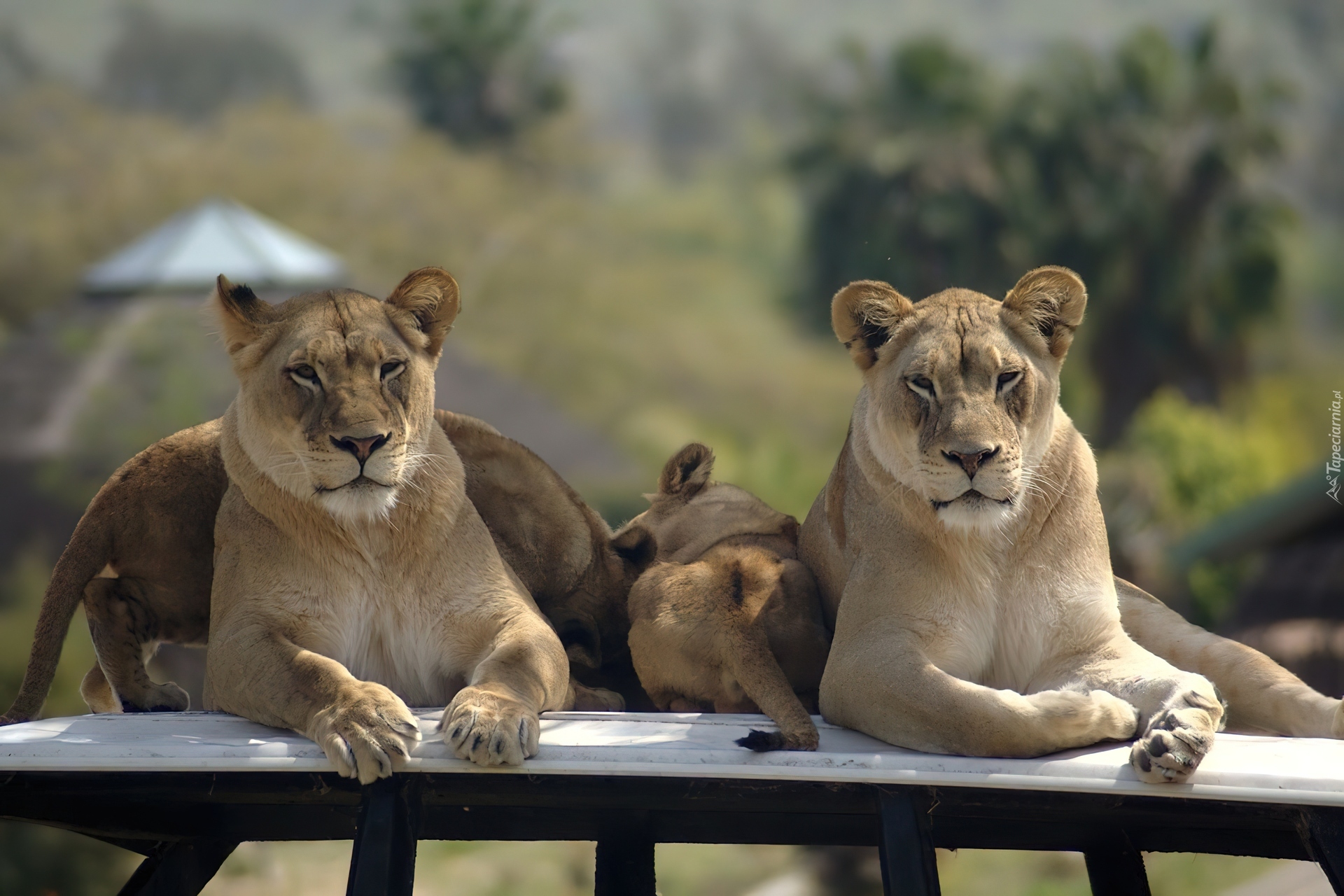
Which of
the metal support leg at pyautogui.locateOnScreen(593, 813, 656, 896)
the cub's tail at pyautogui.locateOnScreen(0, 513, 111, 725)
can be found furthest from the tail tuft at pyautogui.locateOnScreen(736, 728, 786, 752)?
the cub's tail at pyautogui.locateOnScreen(0, 513, 111, 725)

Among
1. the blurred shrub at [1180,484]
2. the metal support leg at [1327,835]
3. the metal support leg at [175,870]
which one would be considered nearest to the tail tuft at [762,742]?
the metal support leg at [1327,835]

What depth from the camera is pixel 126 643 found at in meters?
4.28

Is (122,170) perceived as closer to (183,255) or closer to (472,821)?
(183,255)

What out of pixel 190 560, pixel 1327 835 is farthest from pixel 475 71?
pixel 1327 835

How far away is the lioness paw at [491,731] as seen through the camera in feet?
10.4

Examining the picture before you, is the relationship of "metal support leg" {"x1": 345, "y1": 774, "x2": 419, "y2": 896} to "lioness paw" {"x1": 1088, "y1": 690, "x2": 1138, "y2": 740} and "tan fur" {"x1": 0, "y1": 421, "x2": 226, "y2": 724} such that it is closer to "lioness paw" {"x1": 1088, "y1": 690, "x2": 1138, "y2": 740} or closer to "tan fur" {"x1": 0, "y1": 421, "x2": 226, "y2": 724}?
"tan fur" {"x1": 0, "y1": 421, "x2": 226, "y2": 724}

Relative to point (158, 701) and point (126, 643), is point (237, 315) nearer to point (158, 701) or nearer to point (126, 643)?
point (126, 643)

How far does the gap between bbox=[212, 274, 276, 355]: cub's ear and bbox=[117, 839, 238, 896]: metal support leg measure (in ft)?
4.65

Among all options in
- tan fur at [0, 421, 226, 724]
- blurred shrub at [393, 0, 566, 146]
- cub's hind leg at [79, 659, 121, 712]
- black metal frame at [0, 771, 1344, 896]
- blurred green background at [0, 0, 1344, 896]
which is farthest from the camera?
blurred shrub at [393, 0, 566, 146]

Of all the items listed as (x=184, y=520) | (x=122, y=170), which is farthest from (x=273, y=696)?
(x=122, y=170)

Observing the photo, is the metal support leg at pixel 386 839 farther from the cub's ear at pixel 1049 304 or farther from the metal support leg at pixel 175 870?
the cub's ear at pixel 1049 304

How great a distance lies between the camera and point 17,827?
15.2 m

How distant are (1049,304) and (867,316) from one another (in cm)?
48

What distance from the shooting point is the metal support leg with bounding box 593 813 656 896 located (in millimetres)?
4086
